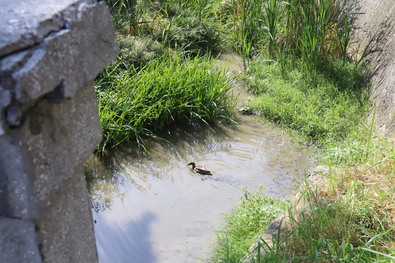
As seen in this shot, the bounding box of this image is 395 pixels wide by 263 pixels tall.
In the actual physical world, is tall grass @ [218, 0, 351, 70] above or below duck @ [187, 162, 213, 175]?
above

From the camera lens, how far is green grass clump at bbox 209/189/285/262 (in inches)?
145

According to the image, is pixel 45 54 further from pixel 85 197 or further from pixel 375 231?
pixel 375 231

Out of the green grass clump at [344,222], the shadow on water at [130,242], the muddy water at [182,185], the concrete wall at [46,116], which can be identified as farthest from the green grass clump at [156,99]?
the concrete wall at [46,116]

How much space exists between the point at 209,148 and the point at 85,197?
145 inches

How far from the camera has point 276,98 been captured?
5.91 metres

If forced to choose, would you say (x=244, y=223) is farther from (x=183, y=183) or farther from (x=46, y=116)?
(x=46, y=116)

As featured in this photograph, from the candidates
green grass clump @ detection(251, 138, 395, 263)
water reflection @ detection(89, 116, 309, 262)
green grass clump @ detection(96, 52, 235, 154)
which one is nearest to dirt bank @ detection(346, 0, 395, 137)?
water reflection @ detection(89, 116, 309, 262)

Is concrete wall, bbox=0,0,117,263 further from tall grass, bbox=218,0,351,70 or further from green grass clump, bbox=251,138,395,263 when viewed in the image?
tall grass, bbox=218,0,351,70

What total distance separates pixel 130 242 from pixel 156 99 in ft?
5.84

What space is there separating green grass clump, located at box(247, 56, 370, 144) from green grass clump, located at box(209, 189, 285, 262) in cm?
130

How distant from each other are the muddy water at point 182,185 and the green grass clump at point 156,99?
0.51ft

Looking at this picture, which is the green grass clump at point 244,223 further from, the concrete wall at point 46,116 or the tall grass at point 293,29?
the tall grass at point 293,29

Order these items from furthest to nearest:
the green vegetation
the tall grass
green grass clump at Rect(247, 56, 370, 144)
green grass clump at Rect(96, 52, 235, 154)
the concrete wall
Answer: the tall grass, green grass clump at Rect(247, 56, 370, 144), green grass clump at Rect(96, 52, 235, 154), the green vegetation, the concrete wall

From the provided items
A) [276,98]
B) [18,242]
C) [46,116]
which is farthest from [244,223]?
[46,116]
